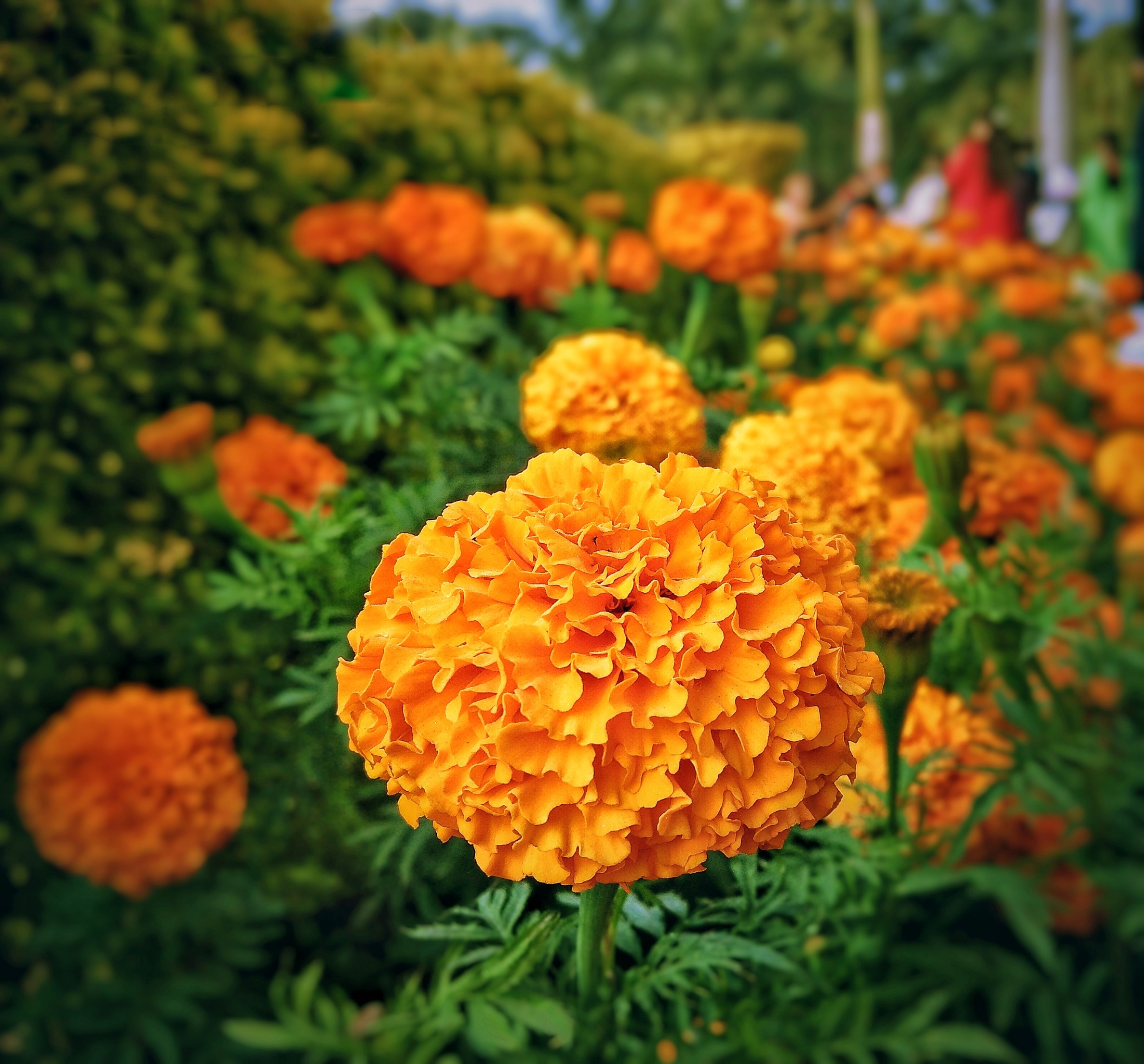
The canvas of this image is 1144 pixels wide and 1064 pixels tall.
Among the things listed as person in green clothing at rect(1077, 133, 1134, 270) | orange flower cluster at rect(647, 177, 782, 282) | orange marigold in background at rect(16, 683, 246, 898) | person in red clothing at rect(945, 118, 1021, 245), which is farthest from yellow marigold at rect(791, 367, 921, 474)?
person in green clothing at rect(1077, 133, 1134, 270)

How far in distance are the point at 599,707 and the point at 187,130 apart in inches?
61.0

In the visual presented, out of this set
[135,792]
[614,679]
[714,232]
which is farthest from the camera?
[714,232]

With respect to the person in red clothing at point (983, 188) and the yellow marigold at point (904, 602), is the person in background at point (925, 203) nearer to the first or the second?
the person in red clothing at point (983, 188)

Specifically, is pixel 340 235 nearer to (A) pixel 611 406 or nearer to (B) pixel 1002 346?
(A) pixel 611 406

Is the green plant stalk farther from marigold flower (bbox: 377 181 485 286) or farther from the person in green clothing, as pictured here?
the person in green clothing

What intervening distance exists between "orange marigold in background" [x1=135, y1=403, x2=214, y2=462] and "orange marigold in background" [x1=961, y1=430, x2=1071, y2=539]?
874 mm

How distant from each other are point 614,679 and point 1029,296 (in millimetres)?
2285

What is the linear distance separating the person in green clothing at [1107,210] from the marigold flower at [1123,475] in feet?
8.73

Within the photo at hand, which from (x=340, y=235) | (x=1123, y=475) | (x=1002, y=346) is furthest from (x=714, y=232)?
(x=1002, y=346)

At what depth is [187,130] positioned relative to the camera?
1.69 metres

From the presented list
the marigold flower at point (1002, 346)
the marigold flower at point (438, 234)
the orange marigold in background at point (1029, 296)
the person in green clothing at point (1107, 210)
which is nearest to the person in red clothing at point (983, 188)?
the person in green clothing at point (1107, 210)

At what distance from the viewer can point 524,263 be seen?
152cm

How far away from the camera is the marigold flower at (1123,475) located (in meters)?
1.76

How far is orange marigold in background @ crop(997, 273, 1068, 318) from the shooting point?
2.44m
